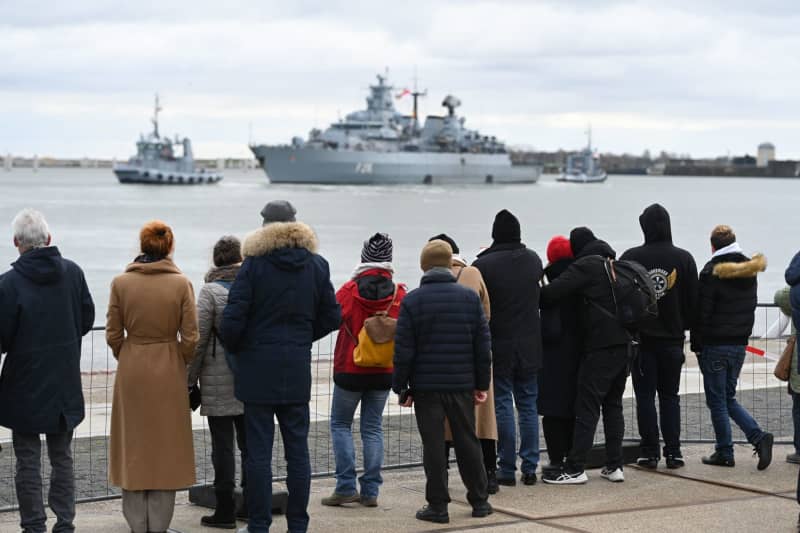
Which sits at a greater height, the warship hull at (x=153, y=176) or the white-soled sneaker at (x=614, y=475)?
the white-soled sneaker at (x=614, y=475)

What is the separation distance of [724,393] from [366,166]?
434ft

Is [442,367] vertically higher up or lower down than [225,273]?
lower down

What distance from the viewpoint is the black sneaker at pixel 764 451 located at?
29.9 feet

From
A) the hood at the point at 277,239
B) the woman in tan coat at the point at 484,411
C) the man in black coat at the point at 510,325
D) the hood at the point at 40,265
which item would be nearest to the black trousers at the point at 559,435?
the man in black coat at the point at 510,325

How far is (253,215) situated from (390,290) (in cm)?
7682

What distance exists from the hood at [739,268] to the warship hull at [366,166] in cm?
13133

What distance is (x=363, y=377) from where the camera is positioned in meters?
8.10

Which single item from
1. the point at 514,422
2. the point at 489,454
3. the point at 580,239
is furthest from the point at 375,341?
the point at 580,239

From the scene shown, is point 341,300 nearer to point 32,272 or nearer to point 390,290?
point 390,290

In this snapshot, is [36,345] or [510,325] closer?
[36,345]

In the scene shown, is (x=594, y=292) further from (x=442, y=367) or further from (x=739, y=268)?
(x=442, y=367)

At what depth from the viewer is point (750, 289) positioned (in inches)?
369

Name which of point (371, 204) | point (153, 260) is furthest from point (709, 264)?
point (371, 204)

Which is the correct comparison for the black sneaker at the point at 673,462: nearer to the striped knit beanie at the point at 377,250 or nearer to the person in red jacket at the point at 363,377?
the person in red jacket at the point at 363,377
